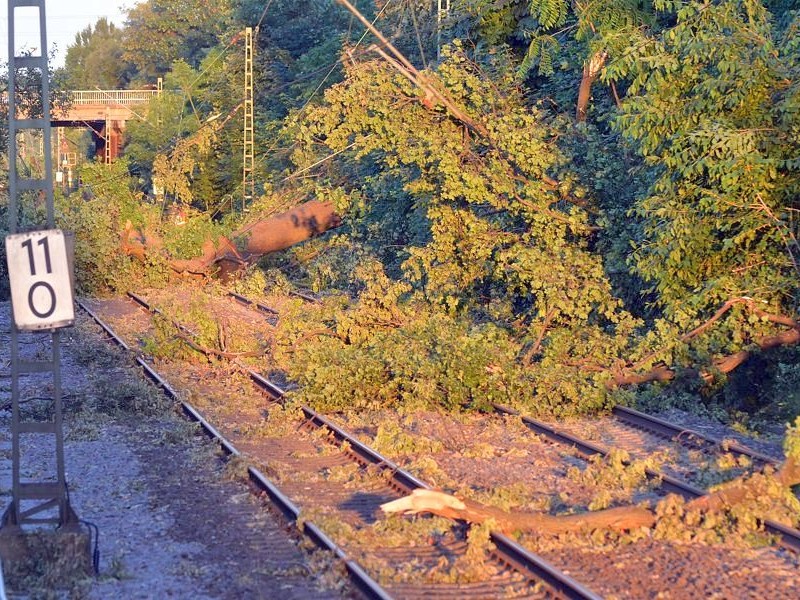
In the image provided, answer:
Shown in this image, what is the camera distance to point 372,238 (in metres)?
26.5

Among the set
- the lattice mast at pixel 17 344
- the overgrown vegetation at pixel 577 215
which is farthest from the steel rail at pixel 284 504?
the lattice mast at pixel 17 344

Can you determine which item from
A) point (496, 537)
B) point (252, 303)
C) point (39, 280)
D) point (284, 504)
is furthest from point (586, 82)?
point (39, 280)

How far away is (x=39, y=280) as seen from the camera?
282 inches

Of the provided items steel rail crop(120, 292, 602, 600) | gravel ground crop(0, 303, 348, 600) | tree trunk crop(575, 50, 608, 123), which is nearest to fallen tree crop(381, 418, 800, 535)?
steel rail crop(120, 292, 602, 600)

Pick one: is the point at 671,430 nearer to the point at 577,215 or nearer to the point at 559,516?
the point at 559,516

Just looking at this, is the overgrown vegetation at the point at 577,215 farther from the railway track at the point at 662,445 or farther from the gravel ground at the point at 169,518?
the gravel ground at the point at 169,518

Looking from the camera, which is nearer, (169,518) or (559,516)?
(559,516)

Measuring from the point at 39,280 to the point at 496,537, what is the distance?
3845mm

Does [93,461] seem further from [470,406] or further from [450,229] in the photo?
[450,229]

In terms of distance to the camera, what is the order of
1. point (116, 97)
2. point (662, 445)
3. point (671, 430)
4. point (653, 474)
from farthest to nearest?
point (116, 97), point (671, 430), point (662, 445), point (653, 474)

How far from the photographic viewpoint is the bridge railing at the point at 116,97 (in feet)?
226

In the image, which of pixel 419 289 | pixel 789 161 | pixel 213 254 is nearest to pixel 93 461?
pixel 419 289

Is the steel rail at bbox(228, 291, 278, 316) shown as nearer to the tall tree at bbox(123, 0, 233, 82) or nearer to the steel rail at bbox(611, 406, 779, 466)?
the steel rail at bbox(611, 406, 779, 466)

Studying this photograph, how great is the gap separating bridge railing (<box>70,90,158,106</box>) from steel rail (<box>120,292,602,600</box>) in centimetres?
5692
